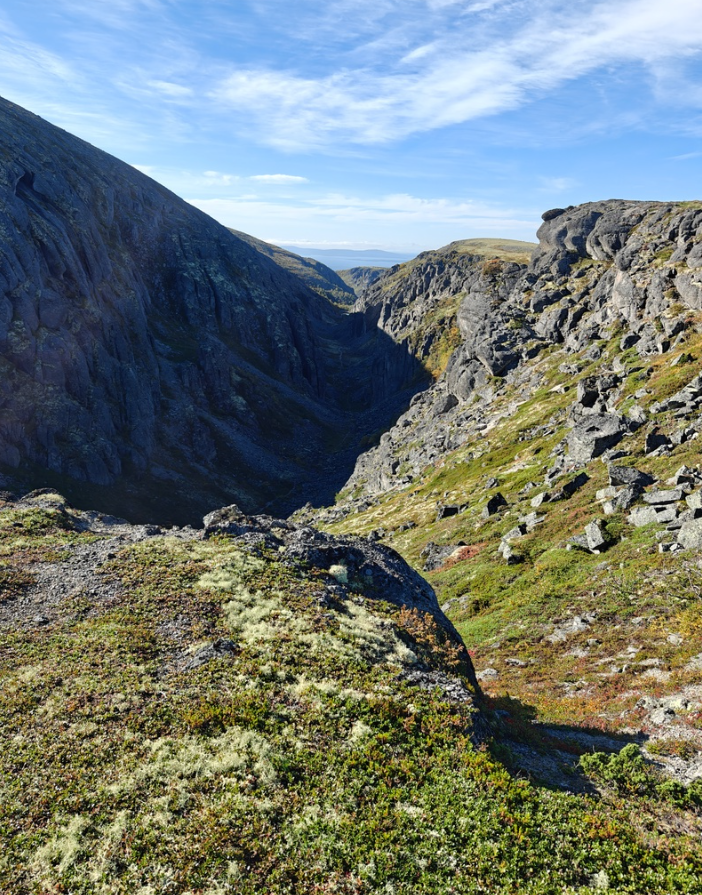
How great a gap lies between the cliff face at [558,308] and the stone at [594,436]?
1098cm

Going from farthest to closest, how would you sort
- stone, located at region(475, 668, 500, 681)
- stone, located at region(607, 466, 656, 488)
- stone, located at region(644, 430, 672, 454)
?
stone, located at region(644, 430, 672, 454) < stone, located at region(607, 466, 656, 488) < stone, located at region(475, 668, 500, 681)

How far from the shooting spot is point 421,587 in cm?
2895

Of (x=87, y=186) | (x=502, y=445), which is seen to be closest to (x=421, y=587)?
(x=502, y=445)

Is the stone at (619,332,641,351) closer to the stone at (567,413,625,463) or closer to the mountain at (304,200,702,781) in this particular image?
the mountain at (304,200,702,781)

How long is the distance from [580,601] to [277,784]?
24737 mm

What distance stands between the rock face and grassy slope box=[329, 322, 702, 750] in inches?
2369

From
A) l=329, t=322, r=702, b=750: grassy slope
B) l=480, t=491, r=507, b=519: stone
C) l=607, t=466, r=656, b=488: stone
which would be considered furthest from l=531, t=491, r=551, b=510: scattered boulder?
l=607, t=466, r=656, b=488: stone

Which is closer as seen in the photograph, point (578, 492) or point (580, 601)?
point (580, 601)

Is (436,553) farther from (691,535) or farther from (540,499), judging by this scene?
(691,535)

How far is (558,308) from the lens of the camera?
111938mm

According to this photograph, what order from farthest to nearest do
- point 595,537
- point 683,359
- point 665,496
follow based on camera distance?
1. point 683,359
2. point 595,537
3. point 665,496

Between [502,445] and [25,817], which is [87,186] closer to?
[502,445]

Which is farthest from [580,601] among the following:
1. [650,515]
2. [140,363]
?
[140,363]

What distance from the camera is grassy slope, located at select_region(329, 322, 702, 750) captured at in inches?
894
